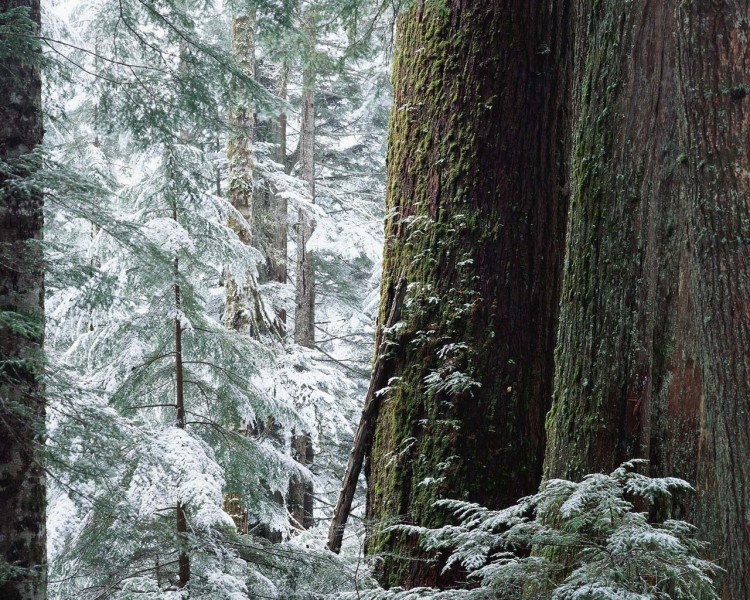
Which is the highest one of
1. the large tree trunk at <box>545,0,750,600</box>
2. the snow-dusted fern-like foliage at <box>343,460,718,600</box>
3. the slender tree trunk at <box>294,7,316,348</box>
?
the slender tree trunk at <box>294,7,316,348</box>

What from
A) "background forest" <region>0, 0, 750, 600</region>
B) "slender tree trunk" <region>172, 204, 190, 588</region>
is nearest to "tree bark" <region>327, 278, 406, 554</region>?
"background forest" <region>0, 0, 750, 600</region>

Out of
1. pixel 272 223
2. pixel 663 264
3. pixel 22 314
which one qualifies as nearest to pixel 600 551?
pixel 663 264

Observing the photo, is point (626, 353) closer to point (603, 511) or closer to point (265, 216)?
point (603, 511)

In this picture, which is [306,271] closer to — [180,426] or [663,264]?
[180,426]

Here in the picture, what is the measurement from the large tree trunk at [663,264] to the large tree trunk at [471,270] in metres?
0.69

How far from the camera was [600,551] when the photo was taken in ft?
6.41

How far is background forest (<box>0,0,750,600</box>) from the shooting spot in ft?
6.55

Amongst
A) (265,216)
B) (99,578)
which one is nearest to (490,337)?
(99,578)

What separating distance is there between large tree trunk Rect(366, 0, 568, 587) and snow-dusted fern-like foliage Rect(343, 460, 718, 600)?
867mm

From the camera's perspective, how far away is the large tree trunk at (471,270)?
332 centimetres

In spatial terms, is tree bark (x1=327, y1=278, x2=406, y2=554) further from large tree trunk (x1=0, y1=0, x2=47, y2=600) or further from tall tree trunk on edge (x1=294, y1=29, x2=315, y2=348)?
tall tree trunk on edge (x1=294, y1=29, x2=315, y2=348)

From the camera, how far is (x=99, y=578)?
3.99 meters

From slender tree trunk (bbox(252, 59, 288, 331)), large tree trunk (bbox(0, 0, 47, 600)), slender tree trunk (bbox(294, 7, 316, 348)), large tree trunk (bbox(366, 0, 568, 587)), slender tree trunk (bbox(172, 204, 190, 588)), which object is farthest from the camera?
slender tree trunk (bbox(294, 7, 316, 348))

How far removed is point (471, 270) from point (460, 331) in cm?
32
